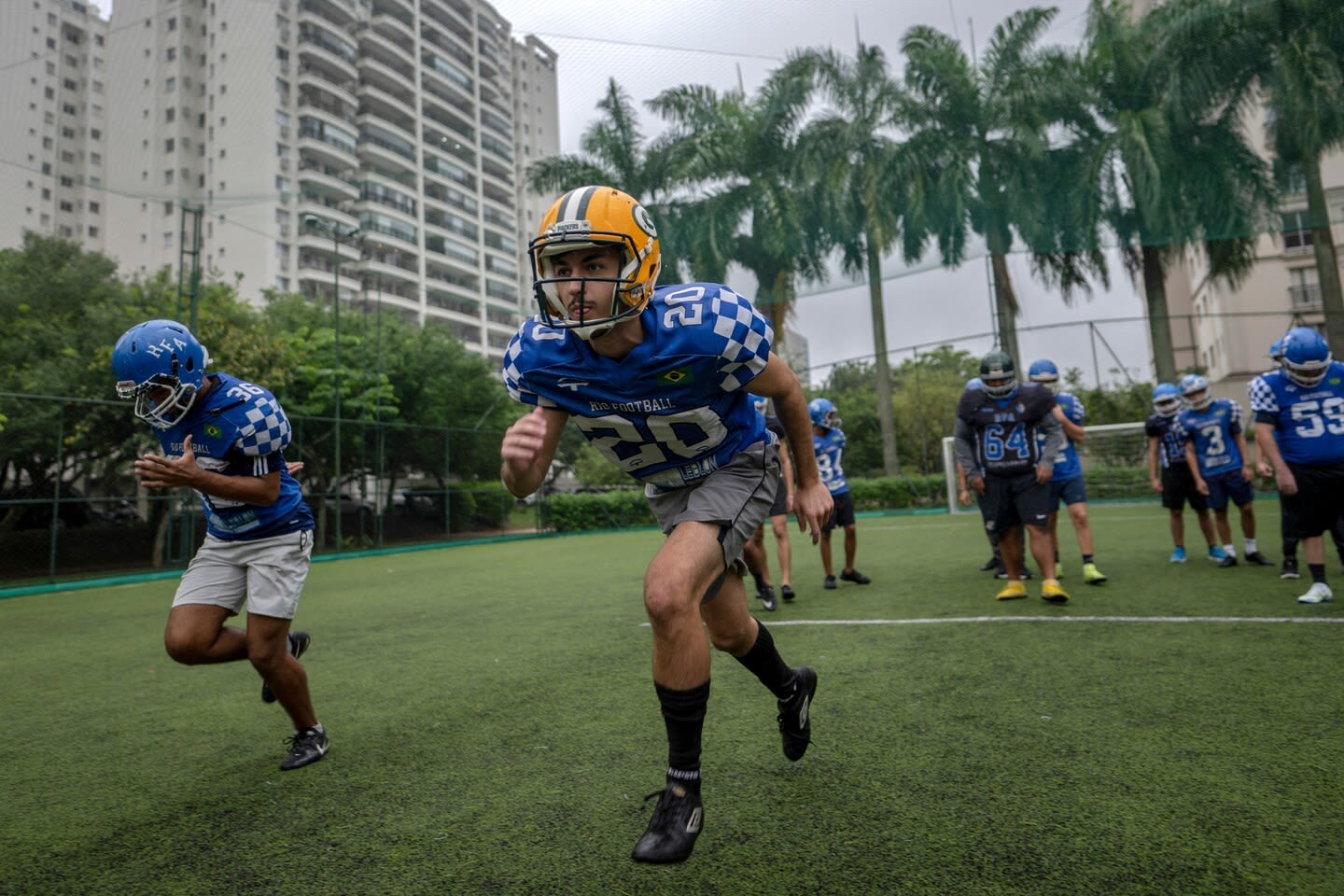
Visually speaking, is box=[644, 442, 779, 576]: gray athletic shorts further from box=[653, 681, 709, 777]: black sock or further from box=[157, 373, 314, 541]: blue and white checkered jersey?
box=[157, 373, 314, 541]: blue and white checkered jersey

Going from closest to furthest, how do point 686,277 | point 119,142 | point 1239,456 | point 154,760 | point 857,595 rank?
point 154,760, point 857,595, point 1239,456, point 119,142, point 686,277

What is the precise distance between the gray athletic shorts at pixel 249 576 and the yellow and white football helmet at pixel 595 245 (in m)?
1.89

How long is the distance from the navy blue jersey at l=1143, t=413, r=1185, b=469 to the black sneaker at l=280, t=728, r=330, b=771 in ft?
28.9

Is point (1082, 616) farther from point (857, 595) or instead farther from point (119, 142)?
point (119, 142)

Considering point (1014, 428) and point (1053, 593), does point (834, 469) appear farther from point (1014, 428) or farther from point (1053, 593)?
point (1053, 593)

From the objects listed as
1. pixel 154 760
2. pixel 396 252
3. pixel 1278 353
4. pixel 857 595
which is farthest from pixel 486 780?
pixel 396 252

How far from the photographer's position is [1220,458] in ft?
26.8

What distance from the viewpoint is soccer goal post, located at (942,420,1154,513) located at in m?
20.7

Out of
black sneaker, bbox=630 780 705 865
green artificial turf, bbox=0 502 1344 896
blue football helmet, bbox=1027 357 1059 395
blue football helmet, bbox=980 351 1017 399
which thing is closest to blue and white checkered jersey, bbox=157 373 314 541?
green artificial turf, bbox=0 502 1344 896

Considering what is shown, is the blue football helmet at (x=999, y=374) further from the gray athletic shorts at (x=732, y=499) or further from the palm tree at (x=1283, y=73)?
the palm tree at (x=1283, y=73)

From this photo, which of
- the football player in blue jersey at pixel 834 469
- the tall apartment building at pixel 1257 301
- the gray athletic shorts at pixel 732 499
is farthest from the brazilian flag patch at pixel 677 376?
the tall apartment building at pixel 1257 301

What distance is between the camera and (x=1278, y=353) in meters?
6.14

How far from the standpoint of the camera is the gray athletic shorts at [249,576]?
11.8ft

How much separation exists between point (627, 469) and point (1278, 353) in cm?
597
